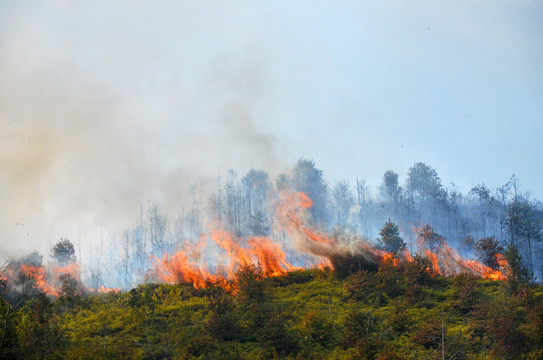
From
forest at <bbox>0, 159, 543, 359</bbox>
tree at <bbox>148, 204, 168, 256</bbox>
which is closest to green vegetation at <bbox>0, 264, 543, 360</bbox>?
forest at <bbox>0, 159, 543, 359</bbox>

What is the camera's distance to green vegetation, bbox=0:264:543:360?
17.6 meters

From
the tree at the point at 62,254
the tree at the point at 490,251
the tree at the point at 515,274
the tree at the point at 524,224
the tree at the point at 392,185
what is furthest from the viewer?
the tree at the point at 392,185

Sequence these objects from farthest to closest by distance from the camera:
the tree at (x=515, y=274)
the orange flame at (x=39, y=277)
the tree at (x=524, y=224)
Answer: the tree at (x=524, y=224) < the orange flame at (x=39, y=277) < the tree at (x=515, y=274)

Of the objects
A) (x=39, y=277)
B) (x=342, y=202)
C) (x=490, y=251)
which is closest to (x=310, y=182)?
(x=342, y=202)

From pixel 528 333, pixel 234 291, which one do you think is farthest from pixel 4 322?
pixel 528 333

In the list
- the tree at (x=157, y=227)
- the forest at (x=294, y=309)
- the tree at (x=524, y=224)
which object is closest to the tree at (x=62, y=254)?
the forest at (x=294, y=309)

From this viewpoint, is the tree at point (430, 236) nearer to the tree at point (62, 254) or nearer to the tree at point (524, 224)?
the tree at point (524, 224)

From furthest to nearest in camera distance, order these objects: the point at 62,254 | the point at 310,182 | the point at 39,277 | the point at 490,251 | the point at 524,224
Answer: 1. the point at 310,182
2. the point at 524,224
3. the point at 62,254
4. the point at 39,277
5. the point at 490,251

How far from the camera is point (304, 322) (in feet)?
68.7

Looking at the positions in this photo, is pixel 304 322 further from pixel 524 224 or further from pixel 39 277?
pixel 524 224

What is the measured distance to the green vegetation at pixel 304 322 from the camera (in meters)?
17.6

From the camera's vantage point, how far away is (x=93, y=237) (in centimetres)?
7781

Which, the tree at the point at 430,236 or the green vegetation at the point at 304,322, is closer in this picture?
the green vegetation at the point at 304,322

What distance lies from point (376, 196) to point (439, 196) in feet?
59.8
